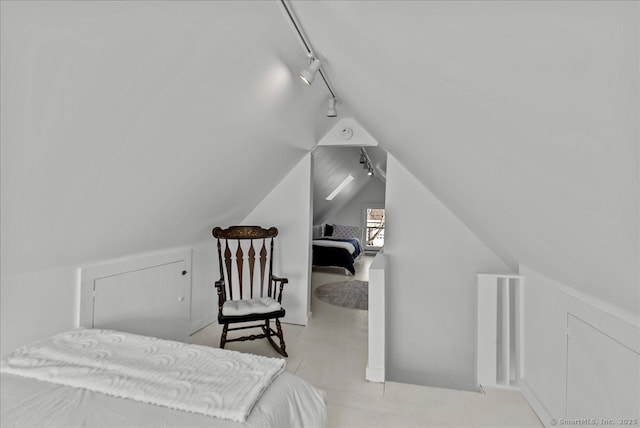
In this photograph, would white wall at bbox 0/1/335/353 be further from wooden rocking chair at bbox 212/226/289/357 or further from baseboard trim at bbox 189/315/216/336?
baseboard trim at bbox 189/315/216/336

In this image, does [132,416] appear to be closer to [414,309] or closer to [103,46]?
[103,46]

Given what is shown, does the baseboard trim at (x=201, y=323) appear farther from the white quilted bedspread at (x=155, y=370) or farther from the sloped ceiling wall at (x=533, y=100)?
the sloped ceiling wall at (x=533, y=100)

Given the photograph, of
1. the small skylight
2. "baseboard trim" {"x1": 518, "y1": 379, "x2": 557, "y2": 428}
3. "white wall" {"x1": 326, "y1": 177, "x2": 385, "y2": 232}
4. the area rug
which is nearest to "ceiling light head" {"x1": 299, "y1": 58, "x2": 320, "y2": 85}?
"baseboard trim" {"x1": 518, "y1": 379, "x2": 557, "y2": 428}

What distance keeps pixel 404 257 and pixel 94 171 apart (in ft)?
9.42

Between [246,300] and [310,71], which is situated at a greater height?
[310,71]

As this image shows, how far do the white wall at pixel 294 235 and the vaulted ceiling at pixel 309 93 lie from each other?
3.75 feet

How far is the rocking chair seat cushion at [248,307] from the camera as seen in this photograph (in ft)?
8.72

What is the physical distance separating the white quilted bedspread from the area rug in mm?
3043

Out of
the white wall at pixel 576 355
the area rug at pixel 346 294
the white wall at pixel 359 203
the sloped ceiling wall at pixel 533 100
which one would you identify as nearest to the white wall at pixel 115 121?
the sloped ceiling wall at pixel 533 100

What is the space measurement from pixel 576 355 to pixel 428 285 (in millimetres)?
1785

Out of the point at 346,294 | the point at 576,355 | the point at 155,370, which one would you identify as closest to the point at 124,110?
the point at 155,370

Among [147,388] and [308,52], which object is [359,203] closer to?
[308,52]

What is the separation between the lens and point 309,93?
2.54m

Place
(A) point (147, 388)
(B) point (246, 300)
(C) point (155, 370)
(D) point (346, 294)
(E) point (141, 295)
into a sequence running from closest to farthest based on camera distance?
1. (A) point (147, 388)
2. (C) point (155, 370)
3. (E) point (141, 295)
4. (B) point (246, 300)
5. (D) point (346, 294)
